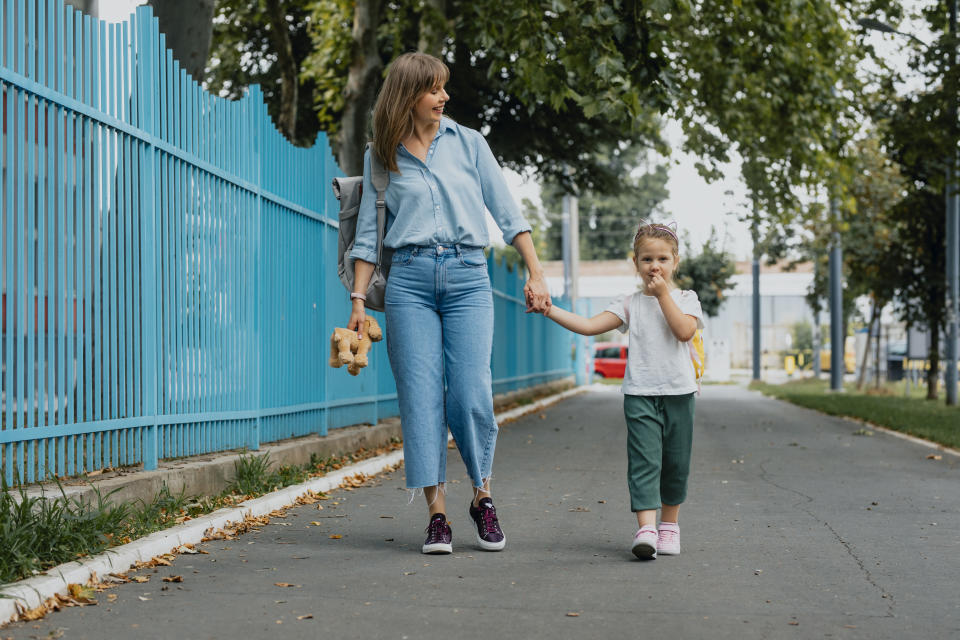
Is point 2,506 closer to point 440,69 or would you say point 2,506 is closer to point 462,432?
point 462,432

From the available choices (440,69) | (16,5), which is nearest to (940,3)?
(440,69)

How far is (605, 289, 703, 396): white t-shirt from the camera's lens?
5094 mm

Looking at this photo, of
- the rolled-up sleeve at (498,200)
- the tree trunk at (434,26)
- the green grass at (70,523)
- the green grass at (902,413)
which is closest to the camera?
the green grass at (70,523)

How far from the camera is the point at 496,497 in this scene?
7289 millimetres

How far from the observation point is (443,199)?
16.6 feet

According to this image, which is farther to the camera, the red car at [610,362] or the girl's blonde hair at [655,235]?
the red car at [610,362]

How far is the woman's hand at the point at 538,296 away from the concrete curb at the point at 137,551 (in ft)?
5.93

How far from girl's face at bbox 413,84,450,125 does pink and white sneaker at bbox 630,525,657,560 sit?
6.40 feet

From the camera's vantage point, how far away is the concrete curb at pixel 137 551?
3857mm

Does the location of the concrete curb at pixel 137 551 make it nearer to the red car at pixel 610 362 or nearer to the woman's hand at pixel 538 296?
the woman's hand at pixel 538 296

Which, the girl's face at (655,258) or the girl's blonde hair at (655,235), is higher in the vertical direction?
the girl's blonde hair at (655,235)

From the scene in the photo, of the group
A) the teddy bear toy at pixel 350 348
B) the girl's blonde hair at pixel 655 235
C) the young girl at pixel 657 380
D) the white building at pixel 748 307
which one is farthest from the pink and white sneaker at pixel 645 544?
the white building at pixel 748 307

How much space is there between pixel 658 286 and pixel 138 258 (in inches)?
105

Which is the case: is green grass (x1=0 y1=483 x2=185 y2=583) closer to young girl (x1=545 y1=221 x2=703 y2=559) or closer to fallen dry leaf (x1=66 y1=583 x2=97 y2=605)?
fallen dry leaf (x1=66 y1=583 x2=97 y2=605)
